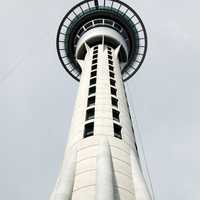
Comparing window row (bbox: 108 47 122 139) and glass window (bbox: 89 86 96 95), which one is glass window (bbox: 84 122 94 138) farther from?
glass window (bbox: 89 86 96 95)

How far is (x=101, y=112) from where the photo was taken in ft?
113

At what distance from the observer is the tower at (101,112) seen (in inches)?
996

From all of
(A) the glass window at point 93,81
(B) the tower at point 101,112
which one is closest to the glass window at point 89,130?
(B) the tower at point 101,112

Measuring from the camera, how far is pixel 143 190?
25.6 meters

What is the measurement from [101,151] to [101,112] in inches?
302

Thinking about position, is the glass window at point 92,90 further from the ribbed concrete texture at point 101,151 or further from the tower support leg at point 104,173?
the tower support leg at point 104,173

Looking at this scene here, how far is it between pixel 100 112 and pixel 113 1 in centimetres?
3072

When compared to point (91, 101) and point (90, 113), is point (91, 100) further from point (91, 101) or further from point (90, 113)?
point (90, 113)

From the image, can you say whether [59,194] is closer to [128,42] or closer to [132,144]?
[132,144]

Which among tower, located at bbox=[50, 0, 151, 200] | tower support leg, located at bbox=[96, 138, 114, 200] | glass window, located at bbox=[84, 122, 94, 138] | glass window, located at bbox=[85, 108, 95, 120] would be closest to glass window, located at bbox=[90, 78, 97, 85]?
tower, located at bbox=[50, 0, 151, 200]

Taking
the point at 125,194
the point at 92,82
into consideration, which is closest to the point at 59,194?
the point at 125,194

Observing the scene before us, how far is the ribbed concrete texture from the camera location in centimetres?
2456

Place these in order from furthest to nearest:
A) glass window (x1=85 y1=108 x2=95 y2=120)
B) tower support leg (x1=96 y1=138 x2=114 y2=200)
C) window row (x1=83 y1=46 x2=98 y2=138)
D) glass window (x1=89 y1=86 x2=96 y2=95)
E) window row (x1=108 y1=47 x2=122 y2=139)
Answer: glass window (x1=89 y1=86 x2=96 y2=95), glass window (x1=85 y1=108 x2=95 y2=120), window row (x1=108 y1=47 x2=122 y2=139), window row (x1=83 y1=46 x2=98 y2=138), tower support leg (x1=96 y1=138 x2=114 y2=200)

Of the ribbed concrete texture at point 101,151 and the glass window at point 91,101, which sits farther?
the glass window at point 91,101
